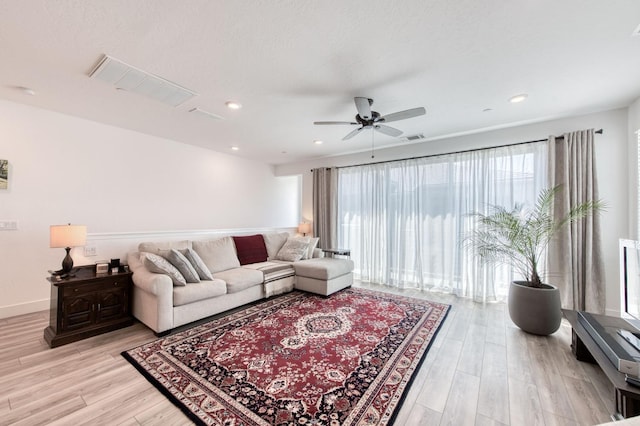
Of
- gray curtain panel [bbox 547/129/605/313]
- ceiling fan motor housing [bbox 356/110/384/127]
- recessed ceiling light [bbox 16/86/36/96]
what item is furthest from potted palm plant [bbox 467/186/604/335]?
recessed ceiling light [bbox 16/86/36/96]

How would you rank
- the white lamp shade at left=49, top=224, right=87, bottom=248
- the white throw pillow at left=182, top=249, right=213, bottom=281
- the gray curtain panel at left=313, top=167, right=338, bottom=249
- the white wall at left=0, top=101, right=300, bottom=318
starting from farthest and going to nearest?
1. the gray curtain panel at left=313, top=167, right=338, bottom=249
2. the white throw pillow at left=182, top=249, right=213, bottom=281
3. the white wall at left=0, top=101, right=300, bottom=318
4. the white lamp shade at left=49, top=224, right=87, bottom=248

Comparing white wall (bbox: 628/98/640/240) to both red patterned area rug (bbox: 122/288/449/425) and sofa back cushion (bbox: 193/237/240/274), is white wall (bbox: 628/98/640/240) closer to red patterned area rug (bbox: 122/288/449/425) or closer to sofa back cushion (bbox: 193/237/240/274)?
red patterned area rug (bbox: 122/288/449/425)

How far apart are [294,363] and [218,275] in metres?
1.88

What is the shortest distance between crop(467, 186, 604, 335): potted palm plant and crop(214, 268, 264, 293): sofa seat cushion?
3.23 meters

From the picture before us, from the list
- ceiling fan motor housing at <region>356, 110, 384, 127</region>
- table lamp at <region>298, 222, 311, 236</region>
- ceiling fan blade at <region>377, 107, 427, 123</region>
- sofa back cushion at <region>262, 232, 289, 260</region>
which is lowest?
sofa back cushion at <region>262, 232, 289, 260</region>

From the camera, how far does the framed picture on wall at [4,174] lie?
299cm

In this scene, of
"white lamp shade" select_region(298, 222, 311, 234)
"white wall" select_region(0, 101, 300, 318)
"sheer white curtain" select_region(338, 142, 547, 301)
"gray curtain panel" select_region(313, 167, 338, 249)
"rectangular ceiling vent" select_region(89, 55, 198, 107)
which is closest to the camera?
"rectangular ceiling vent" select_region(89, 55, 198, 107)

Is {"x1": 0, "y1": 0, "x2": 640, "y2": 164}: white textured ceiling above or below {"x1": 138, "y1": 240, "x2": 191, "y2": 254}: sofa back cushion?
above

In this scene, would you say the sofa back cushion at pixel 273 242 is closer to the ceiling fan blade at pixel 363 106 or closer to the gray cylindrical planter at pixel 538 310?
the ceiling fan blade at pixel 363 106

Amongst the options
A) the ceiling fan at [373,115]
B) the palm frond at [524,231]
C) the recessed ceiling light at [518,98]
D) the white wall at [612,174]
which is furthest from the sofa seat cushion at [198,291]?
the white wall at [612,174]

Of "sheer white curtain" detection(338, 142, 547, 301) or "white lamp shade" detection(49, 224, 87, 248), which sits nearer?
"white lamp shade" detection(49, 224, 87, 248)

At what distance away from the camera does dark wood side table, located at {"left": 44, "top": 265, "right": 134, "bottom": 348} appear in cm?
252

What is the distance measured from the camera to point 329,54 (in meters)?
2.05

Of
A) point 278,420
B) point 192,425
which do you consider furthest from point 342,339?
point 192,425
